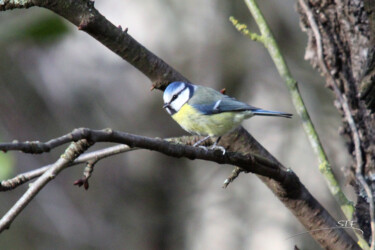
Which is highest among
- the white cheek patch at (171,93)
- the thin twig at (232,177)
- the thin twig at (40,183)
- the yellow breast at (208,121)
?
the white cheek patch at (171,93)

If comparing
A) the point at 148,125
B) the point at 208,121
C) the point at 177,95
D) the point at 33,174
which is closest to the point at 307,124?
the point at 208,121

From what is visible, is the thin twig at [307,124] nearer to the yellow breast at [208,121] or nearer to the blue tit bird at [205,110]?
the blue tit bird at [205,110]

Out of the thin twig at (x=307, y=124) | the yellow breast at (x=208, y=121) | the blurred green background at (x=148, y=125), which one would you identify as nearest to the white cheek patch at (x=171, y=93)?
the yellow breast at (x=208, y=121)

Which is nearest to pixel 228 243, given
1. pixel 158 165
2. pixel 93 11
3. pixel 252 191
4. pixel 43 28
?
pixel 252 191

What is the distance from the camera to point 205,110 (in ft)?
6.70

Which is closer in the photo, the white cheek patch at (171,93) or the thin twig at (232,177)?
the thin twig at (232,177)

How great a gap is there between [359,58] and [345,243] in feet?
2.23

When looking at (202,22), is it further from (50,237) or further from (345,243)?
(345,243)

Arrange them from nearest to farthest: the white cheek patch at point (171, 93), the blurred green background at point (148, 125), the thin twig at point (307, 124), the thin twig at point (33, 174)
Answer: the thin twig at point (33, 174)
the thin twig at point (307, 124)
the white cheek patch at point (171, 93)
the blurred green background at point (148, 125)

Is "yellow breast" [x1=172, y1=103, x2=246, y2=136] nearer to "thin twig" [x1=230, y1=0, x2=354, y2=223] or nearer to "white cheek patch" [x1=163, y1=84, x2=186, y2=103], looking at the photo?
"white cheek patch" [x1=163, y1=84, x2=186, y2=103]

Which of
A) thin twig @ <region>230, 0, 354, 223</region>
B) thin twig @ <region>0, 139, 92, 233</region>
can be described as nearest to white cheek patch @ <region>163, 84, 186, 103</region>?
thin twig @ <region>230, 0, 354, 223</region>

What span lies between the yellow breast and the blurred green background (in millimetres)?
2275

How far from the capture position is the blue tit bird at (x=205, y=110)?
1.89m

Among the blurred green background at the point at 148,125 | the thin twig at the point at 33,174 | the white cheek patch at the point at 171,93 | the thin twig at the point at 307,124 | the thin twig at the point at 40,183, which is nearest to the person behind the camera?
the thin twig at the point at 40,183
